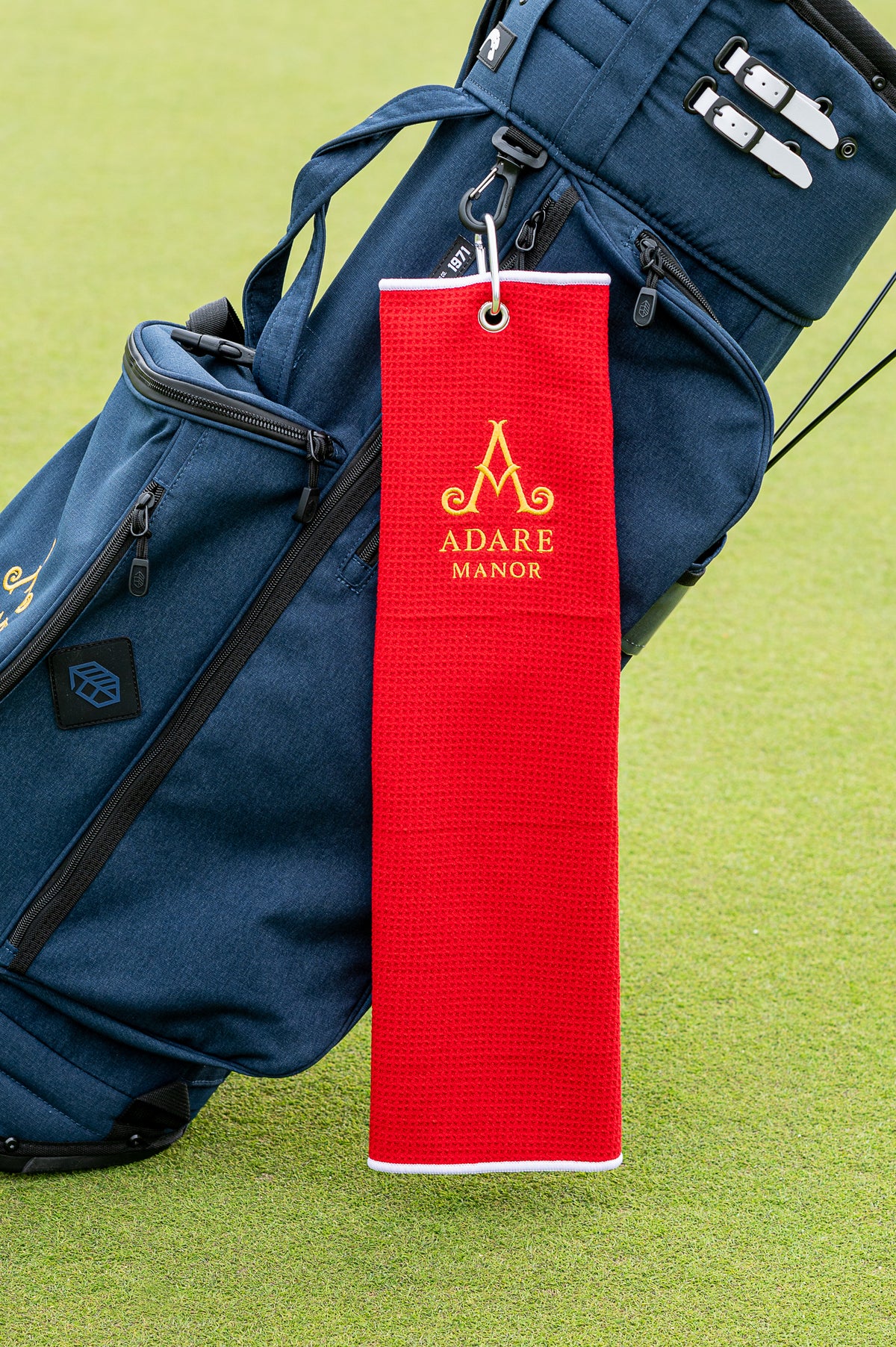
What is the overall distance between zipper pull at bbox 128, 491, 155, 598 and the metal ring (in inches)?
12.2

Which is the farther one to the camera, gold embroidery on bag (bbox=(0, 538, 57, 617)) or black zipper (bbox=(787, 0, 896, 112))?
gold embroidery on bag (bbox=(0, 538, 57, 617))

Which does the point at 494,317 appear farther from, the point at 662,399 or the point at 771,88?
the point at 771,88

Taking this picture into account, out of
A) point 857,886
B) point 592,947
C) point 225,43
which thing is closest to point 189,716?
point 592,947

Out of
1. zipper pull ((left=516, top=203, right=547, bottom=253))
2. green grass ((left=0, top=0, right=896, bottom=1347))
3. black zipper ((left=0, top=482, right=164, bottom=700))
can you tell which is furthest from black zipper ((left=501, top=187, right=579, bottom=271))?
Result: green grass ((left=0, top=0, right=896, bottom=1347))

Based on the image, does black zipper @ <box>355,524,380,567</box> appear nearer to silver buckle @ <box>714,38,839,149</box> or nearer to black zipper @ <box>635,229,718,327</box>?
black zipper @ <box>635,229,718,327</box>

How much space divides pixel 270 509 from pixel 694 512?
0.35m

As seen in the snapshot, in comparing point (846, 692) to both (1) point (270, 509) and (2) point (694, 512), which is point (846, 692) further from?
(1) point (270, 509)

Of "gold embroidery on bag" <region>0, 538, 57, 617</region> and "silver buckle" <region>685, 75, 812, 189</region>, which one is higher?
"silver buckle" <region>685, 75, 812, 189</region>

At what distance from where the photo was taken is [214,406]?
1138mm

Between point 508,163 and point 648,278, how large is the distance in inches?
5.8

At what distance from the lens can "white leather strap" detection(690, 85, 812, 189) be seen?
43.6 inches

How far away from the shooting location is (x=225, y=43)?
409 centimetres

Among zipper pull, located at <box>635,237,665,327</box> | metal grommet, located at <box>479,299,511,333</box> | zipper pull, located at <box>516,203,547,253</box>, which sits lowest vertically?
metal grommet, located at <box>479,299,511,333</box>

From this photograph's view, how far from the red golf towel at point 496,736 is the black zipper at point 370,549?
0.04m
